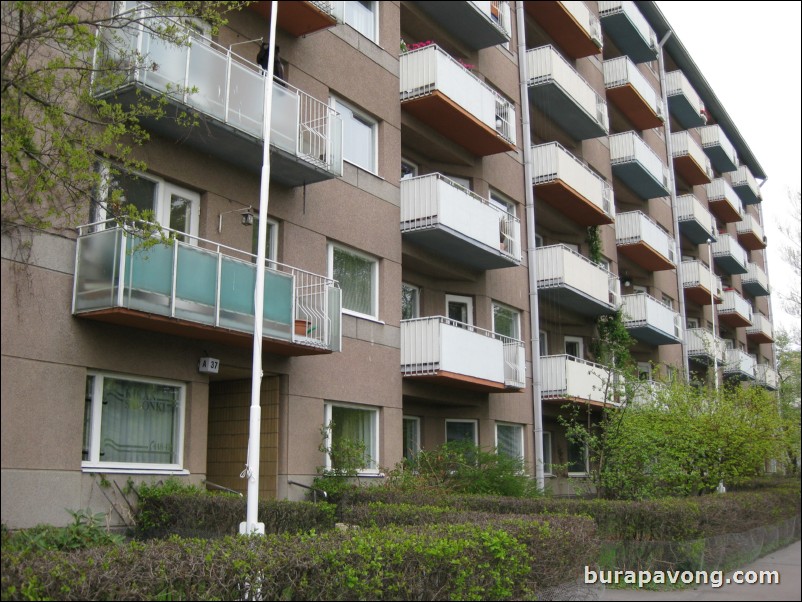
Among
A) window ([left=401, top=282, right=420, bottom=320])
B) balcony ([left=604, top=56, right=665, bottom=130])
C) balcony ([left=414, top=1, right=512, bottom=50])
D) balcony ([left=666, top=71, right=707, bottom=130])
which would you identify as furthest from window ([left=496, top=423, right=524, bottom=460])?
balcony ([left=666, top=71, right=707, bottom=130])

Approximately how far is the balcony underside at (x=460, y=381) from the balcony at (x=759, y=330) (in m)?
32.7

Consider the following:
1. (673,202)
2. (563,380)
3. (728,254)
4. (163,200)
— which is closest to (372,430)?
(163,200)

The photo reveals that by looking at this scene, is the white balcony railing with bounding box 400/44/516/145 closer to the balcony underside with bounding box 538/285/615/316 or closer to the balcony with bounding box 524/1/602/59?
the balcony underside with bounding box 538/285/615/316

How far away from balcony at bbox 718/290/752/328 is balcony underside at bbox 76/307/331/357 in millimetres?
32354

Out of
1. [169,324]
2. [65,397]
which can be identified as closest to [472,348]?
[169,324]

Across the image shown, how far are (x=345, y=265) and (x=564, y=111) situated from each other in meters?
12.0

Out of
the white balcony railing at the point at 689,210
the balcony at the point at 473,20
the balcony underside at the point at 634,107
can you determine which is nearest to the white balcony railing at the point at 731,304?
the white balcony railing at the point at 689,210

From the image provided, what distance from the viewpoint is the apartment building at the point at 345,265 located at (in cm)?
1079

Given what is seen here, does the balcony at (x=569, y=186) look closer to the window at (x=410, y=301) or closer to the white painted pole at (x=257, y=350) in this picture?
the window at (x=410, y=301)

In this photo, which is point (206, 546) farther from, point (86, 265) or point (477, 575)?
point (86, 265)

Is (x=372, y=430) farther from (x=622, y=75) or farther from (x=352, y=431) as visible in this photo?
(x=622, y=75)

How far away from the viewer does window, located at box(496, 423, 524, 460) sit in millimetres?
21125

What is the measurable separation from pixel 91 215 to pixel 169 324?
189 centimetres

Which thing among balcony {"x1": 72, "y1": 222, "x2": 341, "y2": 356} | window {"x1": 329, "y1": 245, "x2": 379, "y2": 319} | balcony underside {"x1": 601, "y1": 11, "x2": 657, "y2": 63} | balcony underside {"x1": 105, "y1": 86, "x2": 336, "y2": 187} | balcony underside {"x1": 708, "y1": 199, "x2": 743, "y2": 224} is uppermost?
balcony underside {"x1": 601, "y1": 11, "x2": 657, "y2": 63}
